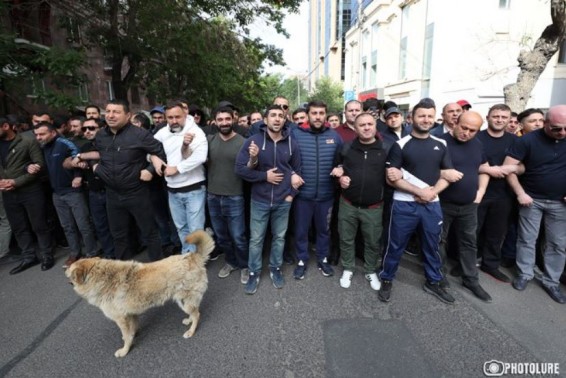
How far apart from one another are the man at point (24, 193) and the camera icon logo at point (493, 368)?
5528mm

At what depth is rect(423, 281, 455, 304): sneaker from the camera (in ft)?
11.5

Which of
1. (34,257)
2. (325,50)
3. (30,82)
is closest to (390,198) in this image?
(34,257)

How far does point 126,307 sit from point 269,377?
1.39m

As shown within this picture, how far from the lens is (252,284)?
12.7ft

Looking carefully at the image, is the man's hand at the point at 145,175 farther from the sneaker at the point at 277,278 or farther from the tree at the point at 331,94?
the tree at the point at 331,94

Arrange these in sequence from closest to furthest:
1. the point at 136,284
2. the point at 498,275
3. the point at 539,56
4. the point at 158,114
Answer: the point at 136,284
the point at 498,275
the point at 158,114
the point at 539,56

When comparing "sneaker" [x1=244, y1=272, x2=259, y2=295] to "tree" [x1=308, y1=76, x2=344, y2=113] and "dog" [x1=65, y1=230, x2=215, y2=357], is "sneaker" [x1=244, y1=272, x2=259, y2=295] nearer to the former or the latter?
"dog" [x1=65, y1=230, x2=215, y2=357]

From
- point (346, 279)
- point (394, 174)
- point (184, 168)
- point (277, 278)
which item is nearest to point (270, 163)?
point (184, 168)

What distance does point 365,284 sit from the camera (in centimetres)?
395

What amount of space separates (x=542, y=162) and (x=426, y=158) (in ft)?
4.75

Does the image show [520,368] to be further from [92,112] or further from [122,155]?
[92,112]

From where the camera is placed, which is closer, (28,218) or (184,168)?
(184,168)

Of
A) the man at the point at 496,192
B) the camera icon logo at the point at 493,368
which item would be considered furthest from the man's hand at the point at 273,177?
the camera icon logo at the point at 493,368

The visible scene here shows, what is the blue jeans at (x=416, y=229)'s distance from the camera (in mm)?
3373
